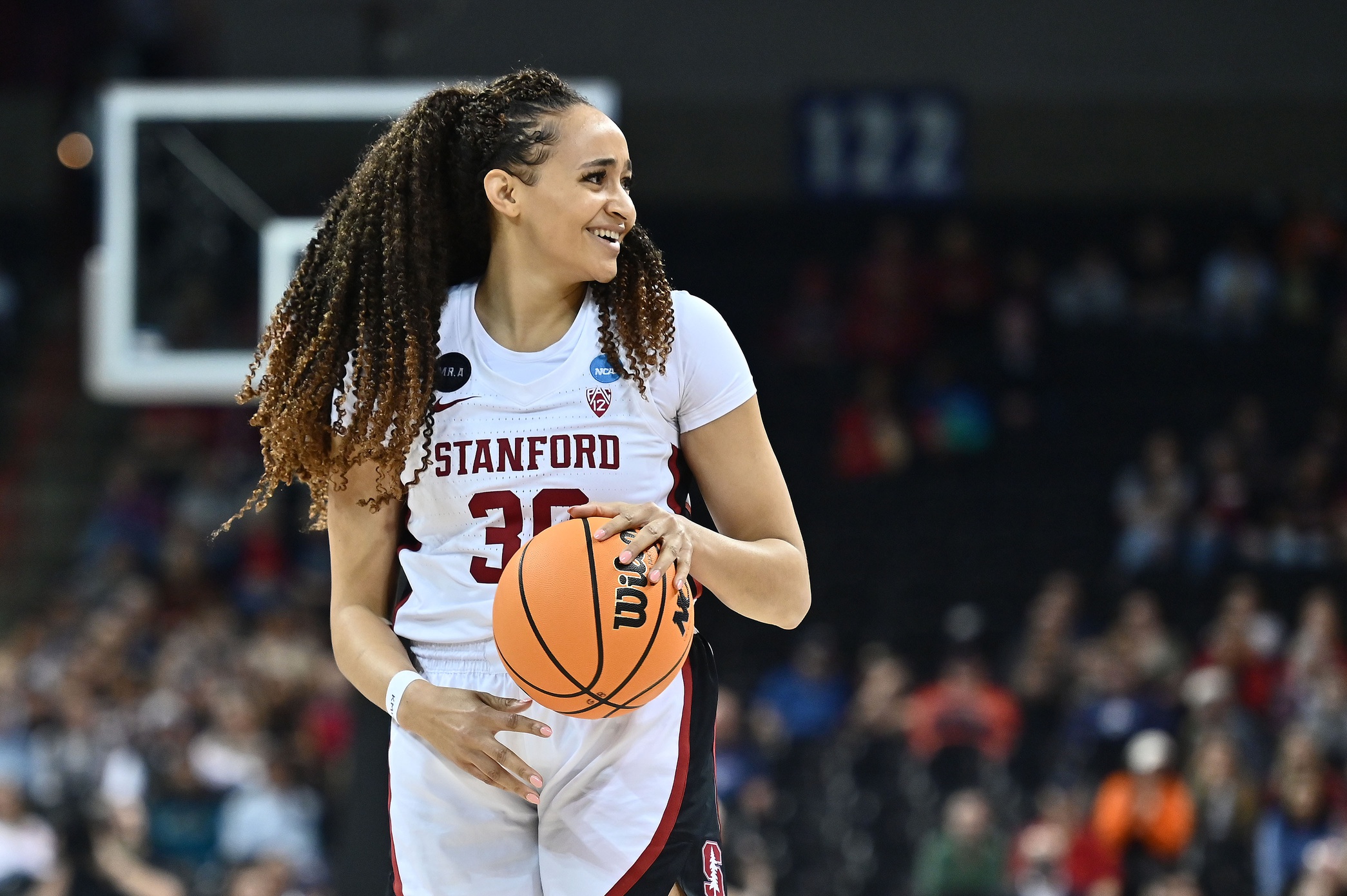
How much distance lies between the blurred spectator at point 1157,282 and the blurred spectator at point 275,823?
8.06m

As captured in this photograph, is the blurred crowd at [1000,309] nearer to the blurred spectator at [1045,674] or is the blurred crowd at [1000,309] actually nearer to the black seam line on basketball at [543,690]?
the blurred spectator at [1045,674]

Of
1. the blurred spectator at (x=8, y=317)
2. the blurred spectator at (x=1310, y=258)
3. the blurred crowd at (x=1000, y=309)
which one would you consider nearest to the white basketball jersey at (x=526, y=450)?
the blurred crowd at (x=1000, y=309)

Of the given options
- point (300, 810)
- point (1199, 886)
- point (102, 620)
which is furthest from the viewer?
point (102, 620)

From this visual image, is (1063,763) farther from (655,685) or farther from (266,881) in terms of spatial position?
(655,685)

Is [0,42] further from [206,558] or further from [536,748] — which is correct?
[536,748]

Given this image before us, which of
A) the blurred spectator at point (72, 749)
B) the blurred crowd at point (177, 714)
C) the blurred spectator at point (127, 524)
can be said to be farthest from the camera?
the blurred spectator at point (127, 524)

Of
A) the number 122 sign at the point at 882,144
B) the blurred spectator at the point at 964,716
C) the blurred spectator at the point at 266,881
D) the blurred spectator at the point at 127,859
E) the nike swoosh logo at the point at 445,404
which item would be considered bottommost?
the blurred spectator at the point at 127,859

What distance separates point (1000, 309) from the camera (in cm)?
1416

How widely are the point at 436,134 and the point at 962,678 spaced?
7.40 meters

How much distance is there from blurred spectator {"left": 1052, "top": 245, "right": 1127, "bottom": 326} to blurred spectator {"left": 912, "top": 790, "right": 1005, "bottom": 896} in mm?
6478

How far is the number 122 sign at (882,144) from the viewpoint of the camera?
13461 millimetres

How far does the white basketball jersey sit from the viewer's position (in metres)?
2.66

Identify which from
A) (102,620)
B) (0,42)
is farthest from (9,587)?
(0,42)

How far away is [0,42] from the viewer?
15.7 metres
